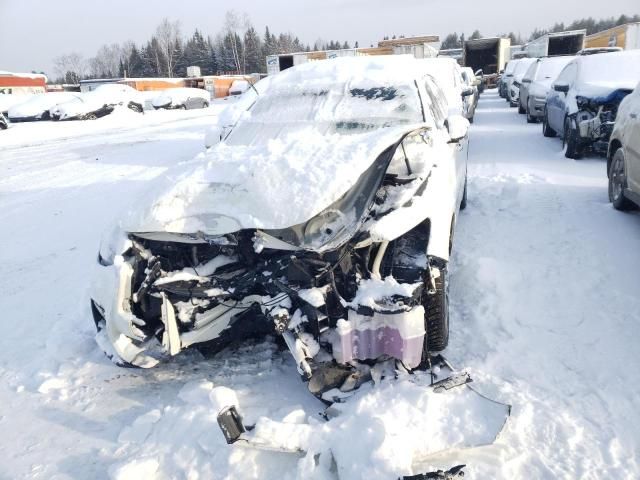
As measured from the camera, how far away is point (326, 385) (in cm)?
269

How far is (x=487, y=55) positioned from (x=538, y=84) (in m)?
21.3

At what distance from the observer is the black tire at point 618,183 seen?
5234mm

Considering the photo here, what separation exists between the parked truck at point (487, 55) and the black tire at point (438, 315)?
2902cm

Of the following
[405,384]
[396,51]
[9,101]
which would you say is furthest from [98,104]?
[405,384]

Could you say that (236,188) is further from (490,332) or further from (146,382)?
(490,332)

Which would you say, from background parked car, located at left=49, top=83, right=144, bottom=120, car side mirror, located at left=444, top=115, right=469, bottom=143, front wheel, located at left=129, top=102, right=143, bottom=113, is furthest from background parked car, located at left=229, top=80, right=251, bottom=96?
car side mirror, located at left=444, top=115, right=469, bottom=143

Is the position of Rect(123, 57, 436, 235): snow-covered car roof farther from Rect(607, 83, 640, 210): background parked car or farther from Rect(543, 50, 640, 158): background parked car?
Rect(543, 50, 640, 158): background parked car

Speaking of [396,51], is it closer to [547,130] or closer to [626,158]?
[547,130]

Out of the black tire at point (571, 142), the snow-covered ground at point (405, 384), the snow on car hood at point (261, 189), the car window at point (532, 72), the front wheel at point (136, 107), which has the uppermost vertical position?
the car window at point (532, 72)

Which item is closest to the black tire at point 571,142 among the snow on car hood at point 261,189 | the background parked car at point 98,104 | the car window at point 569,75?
the car window at point 569,75

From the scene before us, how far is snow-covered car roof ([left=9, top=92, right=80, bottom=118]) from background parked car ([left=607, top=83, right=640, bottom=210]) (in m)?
22.6

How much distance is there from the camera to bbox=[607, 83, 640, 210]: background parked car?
4789mm

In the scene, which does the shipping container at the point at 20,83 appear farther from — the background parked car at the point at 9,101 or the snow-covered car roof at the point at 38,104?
the snow-covered car roof at the point at 38,104

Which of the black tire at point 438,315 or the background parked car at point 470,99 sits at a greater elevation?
the background parked car at point 470,99
